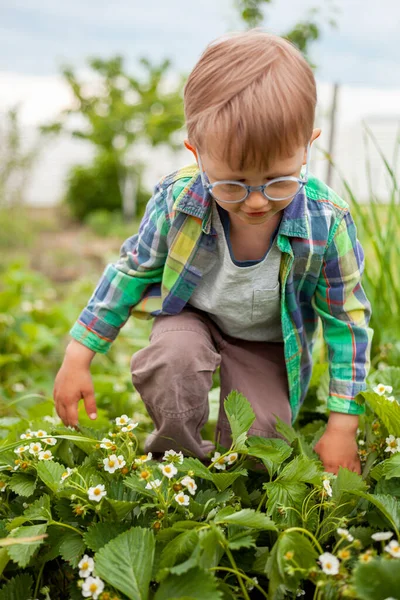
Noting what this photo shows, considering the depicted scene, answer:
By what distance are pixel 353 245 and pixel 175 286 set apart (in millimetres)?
398

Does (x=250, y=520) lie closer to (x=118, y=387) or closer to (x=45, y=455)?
(x=45, y=455)

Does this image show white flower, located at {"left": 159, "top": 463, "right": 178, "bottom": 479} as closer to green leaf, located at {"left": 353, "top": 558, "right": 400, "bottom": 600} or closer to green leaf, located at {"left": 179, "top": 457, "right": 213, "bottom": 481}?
green leaf, located at {"left": 179, "top": 457, "right": 213, "bottom": 481}

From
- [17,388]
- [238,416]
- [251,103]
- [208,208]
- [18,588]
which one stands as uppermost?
[251,103]

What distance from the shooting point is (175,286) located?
1.47m

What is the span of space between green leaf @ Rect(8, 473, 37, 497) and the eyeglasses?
64 centimetres

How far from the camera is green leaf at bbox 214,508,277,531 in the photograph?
1028mm

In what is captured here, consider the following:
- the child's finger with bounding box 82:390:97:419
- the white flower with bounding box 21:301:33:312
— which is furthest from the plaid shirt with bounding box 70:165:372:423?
the white flower with bounding box 21:301:33:312

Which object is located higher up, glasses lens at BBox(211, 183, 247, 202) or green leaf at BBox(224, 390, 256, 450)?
glasses lens at BBox(211, 183, 247, 202)

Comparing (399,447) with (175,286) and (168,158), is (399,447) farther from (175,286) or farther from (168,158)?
(168,158)

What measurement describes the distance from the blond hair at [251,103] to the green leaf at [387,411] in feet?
1.61

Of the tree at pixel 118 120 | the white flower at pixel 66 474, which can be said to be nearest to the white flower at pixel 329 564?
the white flower at pixel 66 474

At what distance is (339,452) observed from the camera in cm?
139

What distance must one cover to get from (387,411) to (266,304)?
351 mm

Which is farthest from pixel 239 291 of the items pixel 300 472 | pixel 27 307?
pixel 27 307
